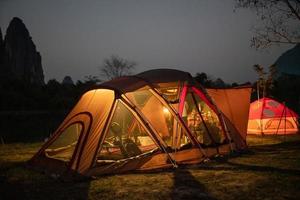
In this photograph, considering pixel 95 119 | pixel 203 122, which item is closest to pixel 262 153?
pixel 203 122

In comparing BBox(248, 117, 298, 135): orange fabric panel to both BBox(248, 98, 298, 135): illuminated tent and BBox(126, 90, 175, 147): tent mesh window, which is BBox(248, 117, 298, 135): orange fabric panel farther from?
BBox(126, 90, 175, 147): tent mesh window

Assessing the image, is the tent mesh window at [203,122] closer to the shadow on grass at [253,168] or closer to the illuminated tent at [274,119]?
the shadow on grass at [253,168]

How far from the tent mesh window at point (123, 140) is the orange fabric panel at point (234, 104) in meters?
2.58

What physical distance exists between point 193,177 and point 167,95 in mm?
2923

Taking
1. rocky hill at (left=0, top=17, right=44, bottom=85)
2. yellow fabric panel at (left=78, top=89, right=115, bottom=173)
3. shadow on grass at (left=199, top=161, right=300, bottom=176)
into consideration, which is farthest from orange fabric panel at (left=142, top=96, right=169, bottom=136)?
rocky hill at (left=0, top=17, right=44, bottom=85)

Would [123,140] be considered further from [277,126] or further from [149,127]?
[277,126]

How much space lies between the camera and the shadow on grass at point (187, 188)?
209 inches

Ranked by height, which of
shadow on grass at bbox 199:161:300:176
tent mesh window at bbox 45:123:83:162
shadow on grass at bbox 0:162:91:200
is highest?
tent mesh window at bbox 45:123:83:162

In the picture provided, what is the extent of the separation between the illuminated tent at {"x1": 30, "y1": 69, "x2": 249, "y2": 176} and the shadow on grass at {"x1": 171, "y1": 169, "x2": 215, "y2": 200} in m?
0.90

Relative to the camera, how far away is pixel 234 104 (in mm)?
9961

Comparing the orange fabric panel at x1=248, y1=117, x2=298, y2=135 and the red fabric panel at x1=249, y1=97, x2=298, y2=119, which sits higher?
the red fabric panel at x1=249, y1=97, x2=298, y2=119

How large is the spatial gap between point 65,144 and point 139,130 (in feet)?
7.13

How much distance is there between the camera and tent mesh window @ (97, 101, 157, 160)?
25.5ft

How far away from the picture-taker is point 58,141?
26.2 ft
